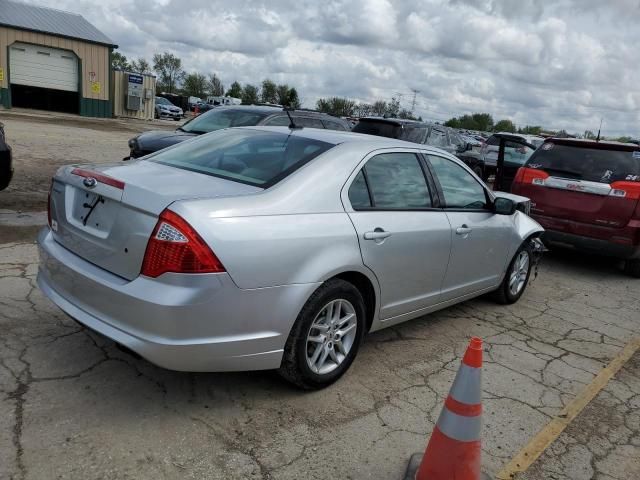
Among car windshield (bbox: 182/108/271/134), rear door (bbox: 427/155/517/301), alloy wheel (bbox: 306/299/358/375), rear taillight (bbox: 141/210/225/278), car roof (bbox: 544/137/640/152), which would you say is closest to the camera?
rear taillight (bbox: 141/210/225/278)

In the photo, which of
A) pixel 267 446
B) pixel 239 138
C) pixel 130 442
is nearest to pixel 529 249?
pixel 239 138

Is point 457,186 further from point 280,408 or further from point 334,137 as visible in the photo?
point 280,408

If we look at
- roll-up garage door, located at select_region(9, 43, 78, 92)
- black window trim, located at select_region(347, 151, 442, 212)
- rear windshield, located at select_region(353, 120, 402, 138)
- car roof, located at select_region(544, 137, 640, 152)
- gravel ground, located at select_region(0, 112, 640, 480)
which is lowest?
gravel ground, located at select_region(0, 112, 640, 480)

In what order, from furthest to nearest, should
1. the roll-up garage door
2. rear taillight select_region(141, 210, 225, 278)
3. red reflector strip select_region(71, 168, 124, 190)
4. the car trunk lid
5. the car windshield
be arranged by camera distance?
1. the roll-up garage door
2. the car windshield
3. red reflector strip select_region(71, 168, 124, 190)
4. the car trunk lid
5. rear taillight select_region(141, 210, 225, 278)

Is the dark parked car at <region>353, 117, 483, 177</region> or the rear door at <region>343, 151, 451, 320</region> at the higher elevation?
the dark parked car at <region>353, 117, 483, 177</region>

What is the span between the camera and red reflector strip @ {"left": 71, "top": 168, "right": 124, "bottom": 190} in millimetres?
2975

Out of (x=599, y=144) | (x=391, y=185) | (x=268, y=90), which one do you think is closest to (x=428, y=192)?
(x=391, y=185)

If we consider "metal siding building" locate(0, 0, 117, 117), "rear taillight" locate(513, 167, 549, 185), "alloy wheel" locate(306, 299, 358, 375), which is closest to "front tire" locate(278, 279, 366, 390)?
"alloy wheel" locate(306, 299, 358, 375)

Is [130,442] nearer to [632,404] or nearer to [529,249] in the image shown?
[632,404]

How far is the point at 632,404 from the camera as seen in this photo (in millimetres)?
3789

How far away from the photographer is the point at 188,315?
105 inches

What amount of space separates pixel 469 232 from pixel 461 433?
2185 millimetres

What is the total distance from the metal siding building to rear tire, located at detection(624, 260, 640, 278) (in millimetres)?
31698

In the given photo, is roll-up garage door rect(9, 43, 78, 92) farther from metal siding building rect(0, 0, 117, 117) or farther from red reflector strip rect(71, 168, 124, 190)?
red reflector strip rect(71, 168, 124, 190)
